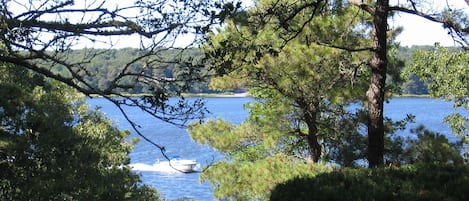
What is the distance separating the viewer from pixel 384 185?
3.92m

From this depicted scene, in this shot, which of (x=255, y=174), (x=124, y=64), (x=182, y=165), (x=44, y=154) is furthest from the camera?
(x=182, y=165)

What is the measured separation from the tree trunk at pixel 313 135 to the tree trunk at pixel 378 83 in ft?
10.5

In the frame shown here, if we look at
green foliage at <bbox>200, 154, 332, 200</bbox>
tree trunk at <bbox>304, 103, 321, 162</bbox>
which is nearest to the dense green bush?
green foliage at <bbox>200, 154, 332, 200</bbox>

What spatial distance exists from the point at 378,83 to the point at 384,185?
6.96ft

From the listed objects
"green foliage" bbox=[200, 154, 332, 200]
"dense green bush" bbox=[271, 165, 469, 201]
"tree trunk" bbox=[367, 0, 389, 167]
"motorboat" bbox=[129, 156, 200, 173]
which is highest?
"tree trunk" bbox=[367, 0, 389, 167]

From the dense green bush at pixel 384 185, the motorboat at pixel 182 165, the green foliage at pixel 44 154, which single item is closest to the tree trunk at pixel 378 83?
the dense green bush at pixel 384 185

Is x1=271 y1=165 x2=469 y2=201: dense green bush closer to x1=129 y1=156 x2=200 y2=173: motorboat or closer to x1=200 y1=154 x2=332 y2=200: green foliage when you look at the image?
x1=200 y1=154 x2=332 y2=200: green foliage

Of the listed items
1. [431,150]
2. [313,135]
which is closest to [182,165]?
[313,135]

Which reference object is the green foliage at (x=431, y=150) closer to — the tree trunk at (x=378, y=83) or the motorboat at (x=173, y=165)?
the tree trunk at (x=378, y=83)

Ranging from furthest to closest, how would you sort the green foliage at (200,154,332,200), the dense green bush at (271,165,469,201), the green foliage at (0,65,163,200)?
the green foliage at (200,154,332,200) < the green foliage at (0,65,163,200) < the dense green bush at (271,165,469,201)

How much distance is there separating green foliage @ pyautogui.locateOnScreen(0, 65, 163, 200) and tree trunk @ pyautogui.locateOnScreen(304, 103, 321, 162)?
317 centimetres

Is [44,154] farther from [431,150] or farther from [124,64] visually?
[431,150]

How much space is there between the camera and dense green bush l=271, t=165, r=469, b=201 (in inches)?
147

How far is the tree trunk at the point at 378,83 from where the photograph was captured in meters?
5.86
